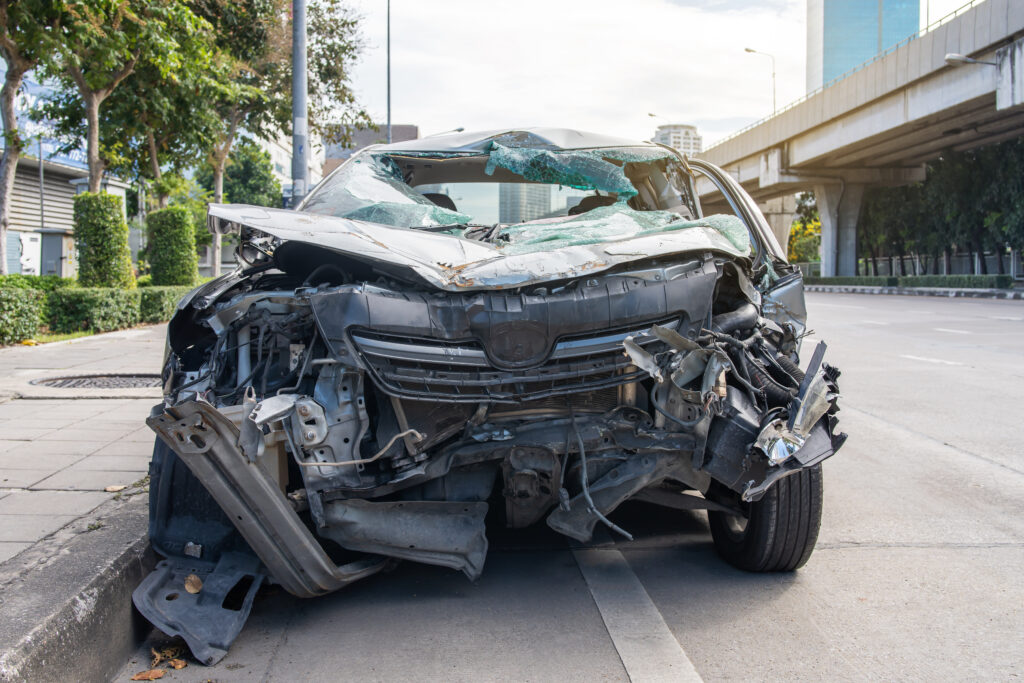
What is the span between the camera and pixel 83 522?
134 inches

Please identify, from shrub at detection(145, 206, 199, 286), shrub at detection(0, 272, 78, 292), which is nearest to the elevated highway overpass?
shrub at detection(145, 206, 199, 286)

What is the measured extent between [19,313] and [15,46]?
12.6 feet

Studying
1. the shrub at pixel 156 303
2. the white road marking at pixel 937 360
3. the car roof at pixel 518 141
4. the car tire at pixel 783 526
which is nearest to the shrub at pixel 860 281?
the white road marking at pixel 937 360

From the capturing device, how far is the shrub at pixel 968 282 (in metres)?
32.6

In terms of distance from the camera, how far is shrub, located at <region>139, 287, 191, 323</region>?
574 inches

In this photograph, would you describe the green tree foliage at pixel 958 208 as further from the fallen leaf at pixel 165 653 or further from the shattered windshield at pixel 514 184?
the fallen leaf at pixel 165 653

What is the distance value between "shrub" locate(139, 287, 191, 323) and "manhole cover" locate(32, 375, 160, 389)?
6506mm

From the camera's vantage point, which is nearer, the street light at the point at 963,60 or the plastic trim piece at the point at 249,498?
the plastic trim piece at the point at 249,498

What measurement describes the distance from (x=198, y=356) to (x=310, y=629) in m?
1.17

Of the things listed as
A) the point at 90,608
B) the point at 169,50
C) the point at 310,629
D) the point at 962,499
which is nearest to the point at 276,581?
the point at 310,629

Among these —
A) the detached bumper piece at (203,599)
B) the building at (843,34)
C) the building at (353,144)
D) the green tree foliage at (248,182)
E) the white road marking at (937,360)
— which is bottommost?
the detached bumper piece at (203,599)

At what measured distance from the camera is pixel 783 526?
10.4ft

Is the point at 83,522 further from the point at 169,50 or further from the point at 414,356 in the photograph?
the point at 169,50

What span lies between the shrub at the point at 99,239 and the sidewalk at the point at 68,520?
7.61 m
